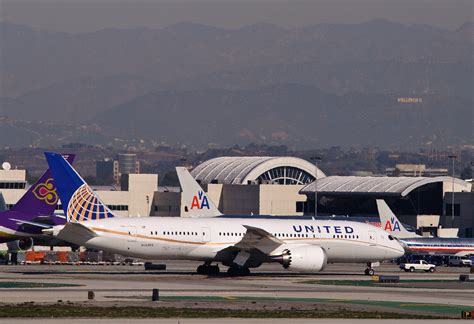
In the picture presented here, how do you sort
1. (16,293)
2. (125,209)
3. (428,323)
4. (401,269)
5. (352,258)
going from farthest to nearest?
(125,209), (401,269), (352,258), (16,293), (428,323)

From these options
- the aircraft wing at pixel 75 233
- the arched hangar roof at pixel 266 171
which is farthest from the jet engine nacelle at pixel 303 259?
the arched hangar roof at pixel 266 171

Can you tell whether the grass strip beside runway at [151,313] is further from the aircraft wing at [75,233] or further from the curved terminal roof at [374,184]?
the curved terminal roof at [374,184]

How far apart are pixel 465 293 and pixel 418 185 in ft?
302

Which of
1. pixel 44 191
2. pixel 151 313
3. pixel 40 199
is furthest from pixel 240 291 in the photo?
pixel 40 199

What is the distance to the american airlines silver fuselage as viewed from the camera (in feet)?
257

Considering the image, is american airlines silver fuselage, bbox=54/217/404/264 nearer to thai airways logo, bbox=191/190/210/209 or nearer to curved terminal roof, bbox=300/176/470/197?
thai airways logo, bbox=191/190/210/209

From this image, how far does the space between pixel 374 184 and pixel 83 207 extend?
92122 millimetres

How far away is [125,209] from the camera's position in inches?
6211

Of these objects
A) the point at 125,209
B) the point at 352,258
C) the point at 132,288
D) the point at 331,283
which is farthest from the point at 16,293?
the point at 125,209

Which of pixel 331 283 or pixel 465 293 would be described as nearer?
pixel 465 293

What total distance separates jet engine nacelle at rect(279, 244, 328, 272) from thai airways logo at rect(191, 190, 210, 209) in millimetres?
35844

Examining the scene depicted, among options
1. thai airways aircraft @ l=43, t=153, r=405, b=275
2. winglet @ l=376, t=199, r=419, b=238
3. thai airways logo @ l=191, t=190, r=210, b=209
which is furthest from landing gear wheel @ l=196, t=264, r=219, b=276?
winglet @ l=376, t=199, r=419, b=238

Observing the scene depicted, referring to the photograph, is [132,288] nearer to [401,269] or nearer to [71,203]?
[71,203]

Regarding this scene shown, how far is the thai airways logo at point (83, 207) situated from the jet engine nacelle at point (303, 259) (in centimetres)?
1325
